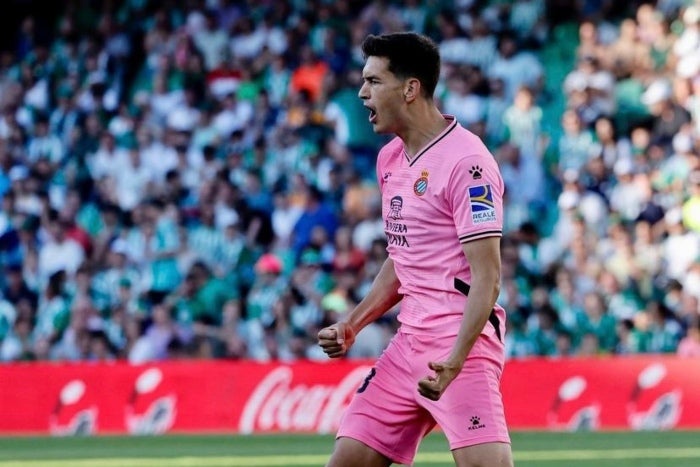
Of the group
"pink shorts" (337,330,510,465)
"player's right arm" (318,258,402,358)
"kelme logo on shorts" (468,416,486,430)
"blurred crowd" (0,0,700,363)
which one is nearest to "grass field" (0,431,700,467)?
"blurred crowd" (0,0,700,363)

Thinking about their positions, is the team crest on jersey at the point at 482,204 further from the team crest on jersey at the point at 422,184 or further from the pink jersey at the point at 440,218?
the team crest on jersey at the point at 422,184

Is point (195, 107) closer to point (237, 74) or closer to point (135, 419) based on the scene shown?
point (237, 74)

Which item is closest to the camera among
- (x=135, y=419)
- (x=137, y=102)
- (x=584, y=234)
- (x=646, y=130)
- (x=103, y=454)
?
(x=103, y=454)

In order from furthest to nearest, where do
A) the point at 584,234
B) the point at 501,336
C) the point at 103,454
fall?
the point at 584,234 → the point at 103,454 → the point at 501,336

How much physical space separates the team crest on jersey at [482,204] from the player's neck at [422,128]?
35cm

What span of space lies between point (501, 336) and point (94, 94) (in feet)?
43.3

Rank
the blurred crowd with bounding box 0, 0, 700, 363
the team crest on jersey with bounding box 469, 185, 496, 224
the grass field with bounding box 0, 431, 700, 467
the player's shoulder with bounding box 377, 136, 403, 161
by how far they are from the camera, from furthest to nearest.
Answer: the blurred crowd with bounding box 0, 0, 700, 363
the grass field with bounding box 0, 431, 700, 467
the player's shoulder with bounding box 377, 136, 403, 161
the team crest on jersey with bounding box 469, 185, 496, 224

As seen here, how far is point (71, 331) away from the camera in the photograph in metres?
15.3

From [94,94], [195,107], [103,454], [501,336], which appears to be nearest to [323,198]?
[195,107]

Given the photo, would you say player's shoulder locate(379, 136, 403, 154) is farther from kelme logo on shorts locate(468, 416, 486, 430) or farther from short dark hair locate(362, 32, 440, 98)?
kelme logo on shorts locate(468, 416, 486, 430)

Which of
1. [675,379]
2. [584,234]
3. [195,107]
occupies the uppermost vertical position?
[195,107]

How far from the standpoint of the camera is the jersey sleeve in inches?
221

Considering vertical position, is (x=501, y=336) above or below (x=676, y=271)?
above

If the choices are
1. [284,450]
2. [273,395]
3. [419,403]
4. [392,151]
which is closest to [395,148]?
[392,151]
